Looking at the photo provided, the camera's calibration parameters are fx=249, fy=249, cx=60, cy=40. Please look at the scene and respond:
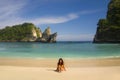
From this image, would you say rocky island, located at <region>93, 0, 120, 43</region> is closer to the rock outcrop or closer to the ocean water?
the rock outcrop

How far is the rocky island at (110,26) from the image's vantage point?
12827 centimetres

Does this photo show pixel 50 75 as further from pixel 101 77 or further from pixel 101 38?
pixel 101 38

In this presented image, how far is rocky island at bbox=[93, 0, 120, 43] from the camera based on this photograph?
128 meters

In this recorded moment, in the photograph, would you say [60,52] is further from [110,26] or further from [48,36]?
[48,36]

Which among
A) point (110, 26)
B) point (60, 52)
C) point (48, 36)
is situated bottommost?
point (60, 52)

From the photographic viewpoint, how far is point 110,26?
132 meters

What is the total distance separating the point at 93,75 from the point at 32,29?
18618cm

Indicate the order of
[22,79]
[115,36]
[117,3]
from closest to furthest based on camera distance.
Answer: [22,79]
[115,36]
[117,3]

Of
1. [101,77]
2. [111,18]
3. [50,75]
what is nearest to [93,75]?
[101,77]

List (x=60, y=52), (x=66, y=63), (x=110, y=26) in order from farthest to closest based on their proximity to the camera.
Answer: (x=110, y=26), (x=60, y=52), (x=66, y=63)

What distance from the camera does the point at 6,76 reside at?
14453mm

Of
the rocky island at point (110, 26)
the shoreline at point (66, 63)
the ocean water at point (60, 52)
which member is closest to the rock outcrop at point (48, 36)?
the rocky island at point (110, 26)

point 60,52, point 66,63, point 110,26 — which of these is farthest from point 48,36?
point 66,63

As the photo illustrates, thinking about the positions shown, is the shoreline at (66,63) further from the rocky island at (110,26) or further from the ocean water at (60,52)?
the rocky island at (110,26)
